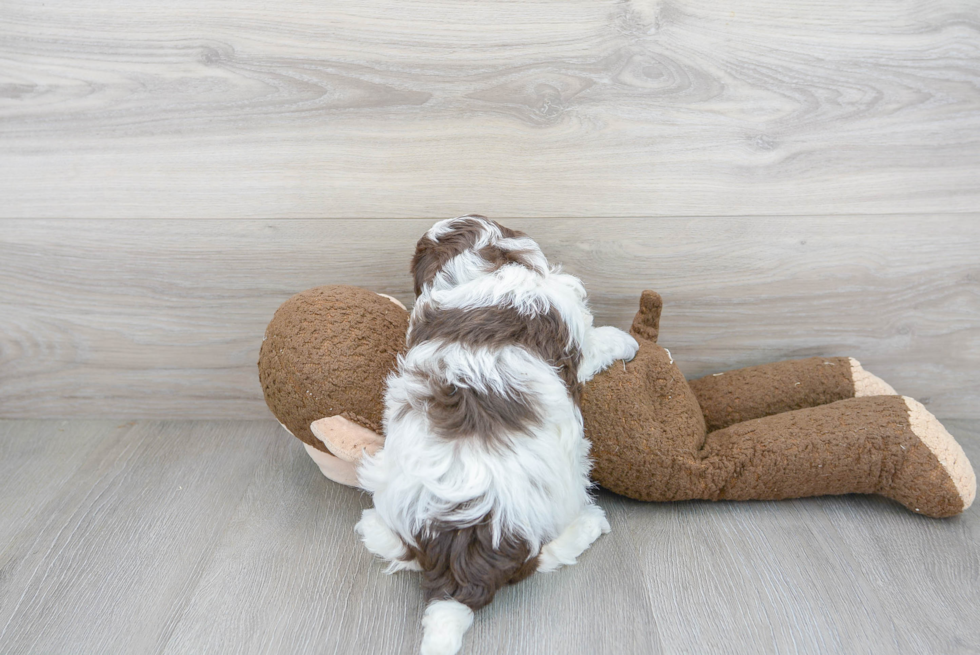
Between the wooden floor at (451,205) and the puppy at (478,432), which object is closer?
the puppy at (478,432)

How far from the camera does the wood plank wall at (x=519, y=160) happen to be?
1299 mm

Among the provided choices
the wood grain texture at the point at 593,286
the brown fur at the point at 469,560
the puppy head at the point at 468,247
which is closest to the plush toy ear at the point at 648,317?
the wood grain texture at the point at 593,286

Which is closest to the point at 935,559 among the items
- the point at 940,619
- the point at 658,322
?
the point at 940,619

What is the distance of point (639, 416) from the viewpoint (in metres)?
1.19

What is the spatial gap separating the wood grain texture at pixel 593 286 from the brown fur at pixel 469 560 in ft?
2.08

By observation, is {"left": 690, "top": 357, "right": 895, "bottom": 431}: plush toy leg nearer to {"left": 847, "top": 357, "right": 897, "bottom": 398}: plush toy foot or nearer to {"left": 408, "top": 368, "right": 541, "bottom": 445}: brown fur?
{"left": 847, "top": 357, "right": 897, "bottom": 398}: plush toy foot

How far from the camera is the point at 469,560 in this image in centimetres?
95

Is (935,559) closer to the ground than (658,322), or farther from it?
closer to the ground

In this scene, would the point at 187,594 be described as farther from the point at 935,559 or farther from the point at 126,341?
the point at 935,559

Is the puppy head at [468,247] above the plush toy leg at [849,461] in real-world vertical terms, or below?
above

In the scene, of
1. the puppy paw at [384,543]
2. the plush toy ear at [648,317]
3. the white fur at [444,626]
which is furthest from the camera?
the plush toy ear at [648,317]

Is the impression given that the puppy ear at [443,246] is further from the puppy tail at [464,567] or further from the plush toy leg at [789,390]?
the plush toy leg at [789,390]

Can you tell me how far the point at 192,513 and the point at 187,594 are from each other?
0.23m

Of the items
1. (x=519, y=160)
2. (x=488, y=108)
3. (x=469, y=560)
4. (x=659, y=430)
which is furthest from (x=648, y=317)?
(x=469, y=560)
